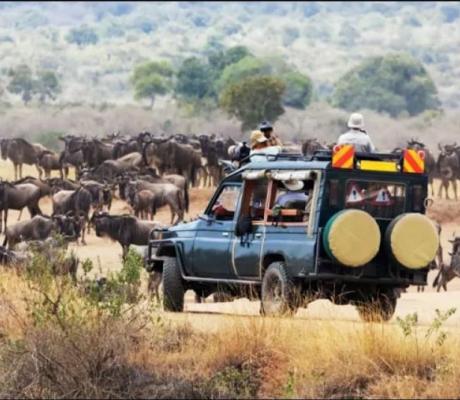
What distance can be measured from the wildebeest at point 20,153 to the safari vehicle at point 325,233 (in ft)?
121

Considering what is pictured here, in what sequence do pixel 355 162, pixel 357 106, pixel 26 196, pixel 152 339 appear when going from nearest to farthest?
pixel 152 339 < pixel 355 162 < pixel 26 196 < pixel 357 106

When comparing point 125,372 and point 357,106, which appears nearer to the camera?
point 125,372

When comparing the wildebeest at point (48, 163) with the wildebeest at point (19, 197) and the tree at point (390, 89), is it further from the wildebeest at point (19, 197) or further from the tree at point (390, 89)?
the tree at point (390, 89)

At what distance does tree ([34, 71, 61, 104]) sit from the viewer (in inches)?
5118

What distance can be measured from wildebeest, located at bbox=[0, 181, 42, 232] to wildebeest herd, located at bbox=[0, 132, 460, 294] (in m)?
0.02

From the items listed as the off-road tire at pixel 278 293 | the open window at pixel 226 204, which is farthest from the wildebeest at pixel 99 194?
the off-road tire at pixel 278 293

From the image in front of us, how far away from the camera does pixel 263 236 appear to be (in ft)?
55.2

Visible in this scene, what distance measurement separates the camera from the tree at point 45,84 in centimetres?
13000

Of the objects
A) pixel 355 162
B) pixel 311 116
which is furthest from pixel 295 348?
pixel 311 116

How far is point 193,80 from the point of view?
123 metres

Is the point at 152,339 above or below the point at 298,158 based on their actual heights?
Result: below

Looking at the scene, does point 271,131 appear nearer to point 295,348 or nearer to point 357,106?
point 295,348

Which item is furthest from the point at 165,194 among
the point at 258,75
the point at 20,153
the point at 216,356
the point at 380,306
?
the point at 258,75

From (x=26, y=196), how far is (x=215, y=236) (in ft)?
94.9
